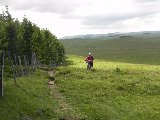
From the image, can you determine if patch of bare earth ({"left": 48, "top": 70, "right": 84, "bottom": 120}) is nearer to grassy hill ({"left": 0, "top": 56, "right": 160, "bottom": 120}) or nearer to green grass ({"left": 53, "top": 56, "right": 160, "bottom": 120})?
grassy hill ({"left": 0, "top": 56, "right": 160, "bottom": 120})

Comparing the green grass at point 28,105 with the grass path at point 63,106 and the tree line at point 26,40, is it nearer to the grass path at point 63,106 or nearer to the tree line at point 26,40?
the grass path at point 63,106

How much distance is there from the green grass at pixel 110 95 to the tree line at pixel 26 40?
25.1 m

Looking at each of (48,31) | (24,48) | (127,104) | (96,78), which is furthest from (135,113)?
(48,31)

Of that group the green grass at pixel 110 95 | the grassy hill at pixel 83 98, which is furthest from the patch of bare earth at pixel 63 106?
the green grass at pixel 110 95

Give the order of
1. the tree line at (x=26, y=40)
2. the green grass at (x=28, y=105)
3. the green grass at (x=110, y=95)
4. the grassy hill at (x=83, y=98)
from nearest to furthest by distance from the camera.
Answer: the green grass at (x=28, y=105)
the grassy hill at (x=83, y=98)
the green grass at (x=110, y=95)
the tree line at (x=26, y=40)

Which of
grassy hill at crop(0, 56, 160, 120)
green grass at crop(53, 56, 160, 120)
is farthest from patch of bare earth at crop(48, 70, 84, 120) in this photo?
green grass at crop(53, 56, 160, 120)

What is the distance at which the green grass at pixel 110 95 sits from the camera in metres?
31.3

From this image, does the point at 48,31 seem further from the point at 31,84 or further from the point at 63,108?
the point at 63,108

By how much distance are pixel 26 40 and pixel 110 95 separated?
154 ft

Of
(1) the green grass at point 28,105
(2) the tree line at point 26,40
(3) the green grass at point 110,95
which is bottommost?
(3) the green grass at point 110,95

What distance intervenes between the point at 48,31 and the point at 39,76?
1999 inches

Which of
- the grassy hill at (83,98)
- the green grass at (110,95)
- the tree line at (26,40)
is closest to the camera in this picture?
the grassy hill at (83,98)

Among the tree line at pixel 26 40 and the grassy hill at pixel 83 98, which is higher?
the tree line at pixel 26 40

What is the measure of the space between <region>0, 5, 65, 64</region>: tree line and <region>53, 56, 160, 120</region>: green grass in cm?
2512
